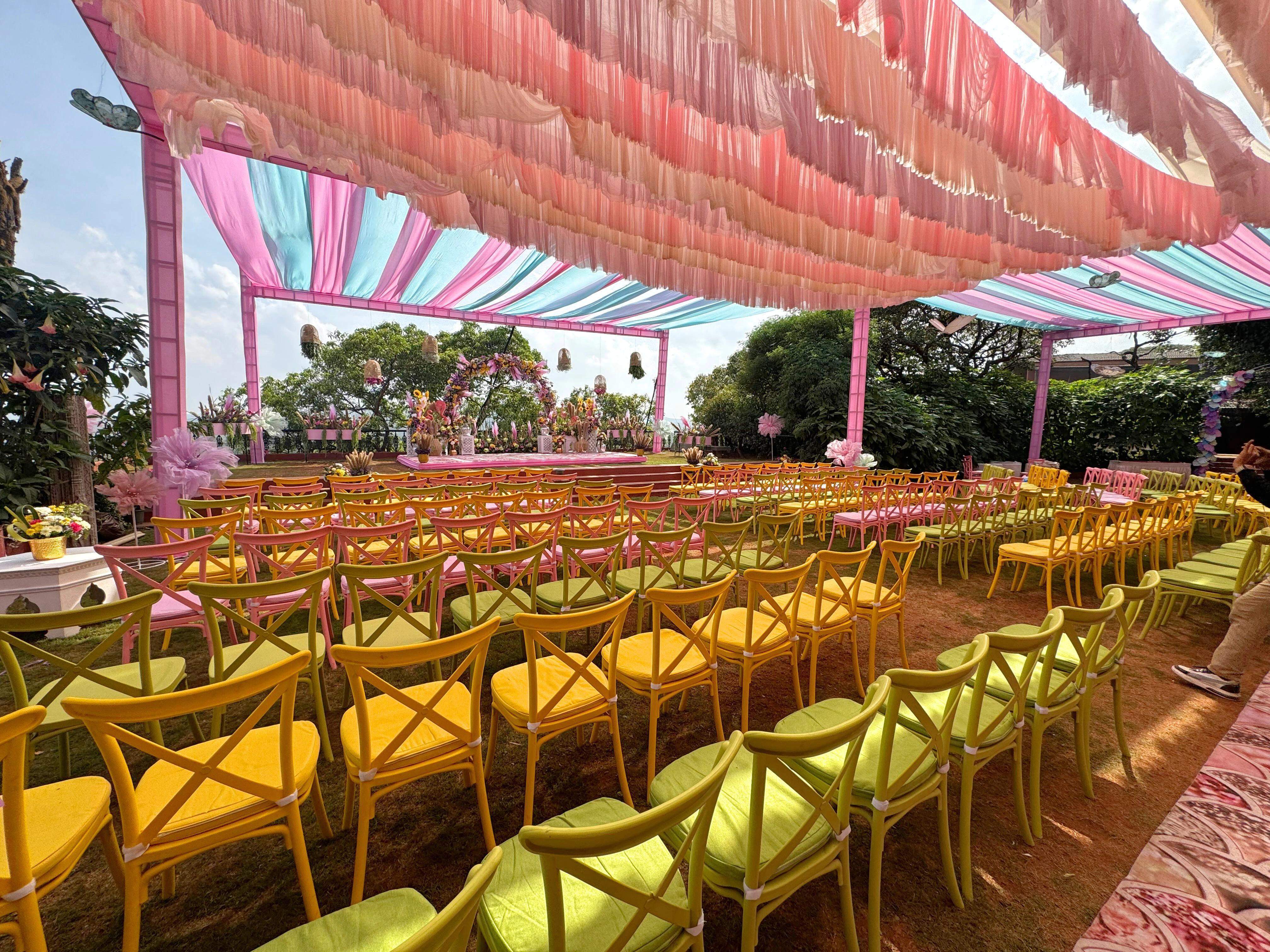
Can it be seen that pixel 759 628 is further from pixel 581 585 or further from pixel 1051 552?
pixel 1051 552

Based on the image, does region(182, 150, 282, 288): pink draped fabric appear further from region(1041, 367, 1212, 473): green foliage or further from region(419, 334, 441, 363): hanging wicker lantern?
region(1041, 367, 1212, 473): green foliage

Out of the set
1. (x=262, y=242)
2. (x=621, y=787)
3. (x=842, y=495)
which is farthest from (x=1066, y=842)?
(x=262, y=242)

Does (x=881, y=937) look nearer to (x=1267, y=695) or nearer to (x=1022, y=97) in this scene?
(x=1022, y=97)

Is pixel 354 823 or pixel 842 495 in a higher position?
pixel 842 495

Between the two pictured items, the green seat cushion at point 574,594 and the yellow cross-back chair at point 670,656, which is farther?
the green seat cushion at point 574,594

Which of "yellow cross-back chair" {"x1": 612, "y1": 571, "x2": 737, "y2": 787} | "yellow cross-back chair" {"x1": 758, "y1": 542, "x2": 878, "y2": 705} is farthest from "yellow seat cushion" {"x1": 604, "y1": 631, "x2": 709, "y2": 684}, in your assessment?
"yellow cross-back chair" {"x1": 758, "y1": 542, "x2": 878, "y2": 705}

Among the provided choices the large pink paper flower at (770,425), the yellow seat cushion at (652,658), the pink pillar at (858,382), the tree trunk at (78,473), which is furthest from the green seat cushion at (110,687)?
the large pink paper flower at (770,425)

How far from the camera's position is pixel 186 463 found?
4.91m

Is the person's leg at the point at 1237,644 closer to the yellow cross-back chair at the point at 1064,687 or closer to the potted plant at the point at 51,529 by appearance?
the yellow cross-back chair at the point at 1064,687

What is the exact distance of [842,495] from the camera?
22.3 ft

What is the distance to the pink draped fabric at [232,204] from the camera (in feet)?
17.4

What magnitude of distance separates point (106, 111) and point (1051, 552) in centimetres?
845

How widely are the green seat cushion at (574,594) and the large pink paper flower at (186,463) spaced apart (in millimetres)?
4042

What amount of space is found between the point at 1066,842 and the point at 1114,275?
842cm
